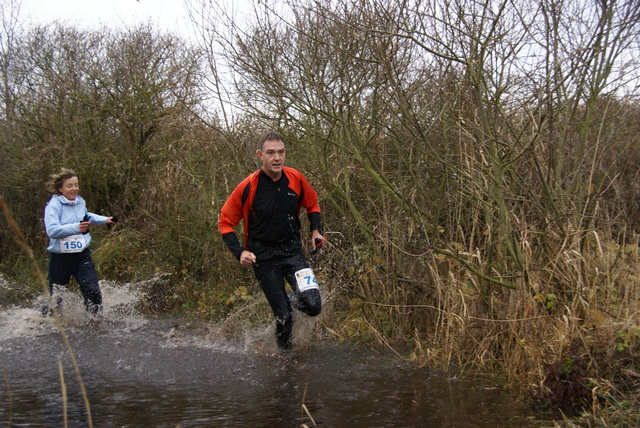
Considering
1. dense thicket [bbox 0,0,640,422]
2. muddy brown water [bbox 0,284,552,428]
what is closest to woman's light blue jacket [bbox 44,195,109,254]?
muddy brown water [bbox 0,284,552,428]

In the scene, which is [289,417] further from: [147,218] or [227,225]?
[147,218]

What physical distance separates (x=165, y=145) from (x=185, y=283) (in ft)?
11.5

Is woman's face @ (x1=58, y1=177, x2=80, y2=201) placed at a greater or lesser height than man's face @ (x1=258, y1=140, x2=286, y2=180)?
greater

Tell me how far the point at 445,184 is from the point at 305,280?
5.91 ft

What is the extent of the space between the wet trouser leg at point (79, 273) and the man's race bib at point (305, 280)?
2.93 metres

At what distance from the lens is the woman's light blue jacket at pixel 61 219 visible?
24.1 ft

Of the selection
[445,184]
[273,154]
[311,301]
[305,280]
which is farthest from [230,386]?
[445,184]

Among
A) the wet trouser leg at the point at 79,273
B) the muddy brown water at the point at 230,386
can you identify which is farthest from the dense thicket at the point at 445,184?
the wet trouser leg at the point at 79,273

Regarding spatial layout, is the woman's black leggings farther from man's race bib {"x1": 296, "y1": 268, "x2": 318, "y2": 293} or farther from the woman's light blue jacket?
the woman's light blue jacket

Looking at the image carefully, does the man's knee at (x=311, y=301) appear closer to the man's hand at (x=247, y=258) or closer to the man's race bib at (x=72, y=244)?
the man's hand at (x=247, y=258)

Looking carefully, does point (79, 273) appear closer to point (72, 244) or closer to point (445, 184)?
point (72, 244)

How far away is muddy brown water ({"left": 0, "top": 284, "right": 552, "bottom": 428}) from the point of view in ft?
14.5

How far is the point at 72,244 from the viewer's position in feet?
24.9

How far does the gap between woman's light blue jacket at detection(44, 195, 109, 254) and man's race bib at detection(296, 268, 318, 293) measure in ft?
9.39
